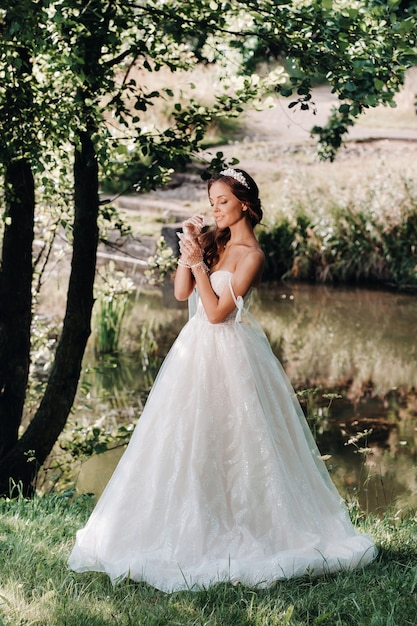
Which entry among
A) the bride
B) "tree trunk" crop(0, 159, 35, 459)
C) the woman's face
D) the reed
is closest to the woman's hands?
the bride

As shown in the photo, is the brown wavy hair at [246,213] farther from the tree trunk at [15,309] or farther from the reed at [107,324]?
the reed at [107,324]

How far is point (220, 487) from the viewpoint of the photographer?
11.3ft

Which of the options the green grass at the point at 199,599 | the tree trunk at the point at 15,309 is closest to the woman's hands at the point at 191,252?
the green grass at the point at 199,599

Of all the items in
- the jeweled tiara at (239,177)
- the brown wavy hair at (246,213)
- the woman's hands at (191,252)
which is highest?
the jeweled tiara at (239,177)

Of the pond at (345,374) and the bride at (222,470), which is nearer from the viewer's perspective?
the bride at (222,470)

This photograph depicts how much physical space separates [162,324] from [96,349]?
141 cm

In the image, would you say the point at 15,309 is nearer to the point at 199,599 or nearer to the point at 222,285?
the point at 222,285

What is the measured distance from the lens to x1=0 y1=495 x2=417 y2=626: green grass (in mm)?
2850

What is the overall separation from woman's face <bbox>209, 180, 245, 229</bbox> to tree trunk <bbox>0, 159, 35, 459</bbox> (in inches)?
83.2

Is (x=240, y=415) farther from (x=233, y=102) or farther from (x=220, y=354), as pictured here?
(x=233, y=102)

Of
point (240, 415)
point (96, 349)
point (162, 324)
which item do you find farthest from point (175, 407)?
point (162, 324)

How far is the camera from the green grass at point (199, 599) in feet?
9.35

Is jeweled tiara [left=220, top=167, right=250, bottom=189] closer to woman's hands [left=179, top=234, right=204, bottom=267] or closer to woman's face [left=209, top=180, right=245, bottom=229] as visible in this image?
woman's face [left=209, top=180, right=245, bottom=229]

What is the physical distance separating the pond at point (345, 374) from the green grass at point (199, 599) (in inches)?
61.9
